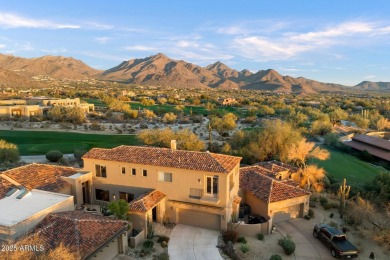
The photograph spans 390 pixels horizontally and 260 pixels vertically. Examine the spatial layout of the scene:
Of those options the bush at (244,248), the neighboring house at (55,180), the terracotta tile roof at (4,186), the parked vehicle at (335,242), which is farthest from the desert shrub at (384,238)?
the terracotta tile roof at (4,186)

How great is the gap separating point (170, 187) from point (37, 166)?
1294 centimetres

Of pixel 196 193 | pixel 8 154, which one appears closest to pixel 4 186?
pixel 196 193

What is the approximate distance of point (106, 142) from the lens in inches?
2056

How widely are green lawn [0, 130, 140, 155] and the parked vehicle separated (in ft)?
110

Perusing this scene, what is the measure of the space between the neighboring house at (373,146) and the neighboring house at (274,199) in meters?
28.3

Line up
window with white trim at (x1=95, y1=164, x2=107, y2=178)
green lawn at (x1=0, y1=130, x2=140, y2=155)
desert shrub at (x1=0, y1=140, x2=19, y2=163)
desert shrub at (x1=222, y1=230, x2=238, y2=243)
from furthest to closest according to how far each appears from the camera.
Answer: green lawn at (x1=0, y1=130, x2=140, y2=155), desert shrub at (x1=0, y1=140, x2=19, y2=163), window with white trim at (x1=95, y1=164, x2=107, y2=178), desert shrub at (x1=222, y1=230, x2=238, y2=243)

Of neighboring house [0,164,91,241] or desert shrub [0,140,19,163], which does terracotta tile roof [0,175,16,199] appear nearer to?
neighboring house [0,164,91,241]

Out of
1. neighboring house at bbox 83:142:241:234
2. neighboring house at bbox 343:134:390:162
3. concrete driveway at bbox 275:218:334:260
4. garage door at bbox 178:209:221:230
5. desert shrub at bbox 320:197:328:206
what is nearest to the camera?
concrete driveway at bbox 275:218:334:260

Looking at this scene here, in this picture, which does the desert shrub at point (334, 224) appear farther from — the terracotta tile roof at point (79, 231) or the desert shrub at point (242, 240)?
the terracotta tile roof at point (79, 231)

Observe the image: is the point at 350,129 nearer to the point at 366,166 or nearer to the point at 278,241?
the point at 366,166

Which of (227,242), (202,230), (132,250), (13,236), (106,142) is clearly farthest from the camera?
(106,142)

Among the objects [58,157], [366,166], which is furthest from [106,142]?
[366,166]

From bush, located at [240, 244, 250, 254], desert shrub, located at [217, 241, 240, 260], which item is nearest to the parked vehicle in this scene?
bush, located at [240, 244, 250, 254]

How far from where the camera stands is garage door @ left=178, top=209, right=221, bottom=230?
22.4 meters
